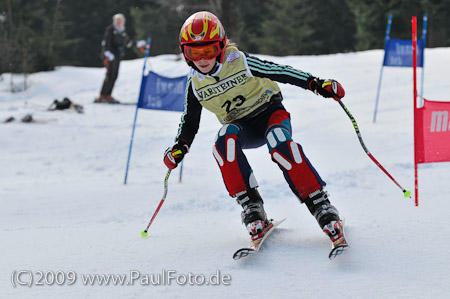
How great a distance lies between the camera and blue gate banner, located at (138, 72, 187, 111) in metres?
6.03

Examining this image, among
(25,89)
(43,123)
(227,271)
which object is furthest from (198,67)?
(25,89)

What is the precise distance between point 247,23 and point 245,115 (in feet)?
91.9

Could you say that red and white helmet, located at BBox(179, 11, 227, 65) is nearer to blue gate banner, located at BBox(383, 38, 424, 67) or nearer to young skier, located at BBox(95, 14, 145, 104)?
blue gate banner, located at BBox(383, 38, 424, 67)

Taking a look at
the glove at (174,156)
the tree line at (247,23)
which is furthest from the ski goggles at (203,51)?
the tree line at (247,23)

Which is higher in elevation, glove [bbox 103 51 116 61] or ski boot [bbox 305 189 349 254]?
ski boot [bbox 305 189 349 254]

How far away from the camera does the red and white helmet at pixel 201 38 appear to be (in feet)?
9.30

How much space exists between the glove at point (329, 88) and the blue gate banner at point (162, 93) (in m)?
3.24

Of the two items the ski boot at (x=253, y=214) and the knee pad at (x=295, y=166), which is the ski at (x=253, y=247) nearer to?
the ski boot at (x=253, y=214)

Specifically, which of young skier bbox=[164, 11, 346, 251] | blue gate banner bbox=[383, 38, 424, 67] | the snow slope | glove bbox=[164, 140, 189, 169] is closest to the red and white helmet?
young skier bbox=[164, 11, 346, 251]

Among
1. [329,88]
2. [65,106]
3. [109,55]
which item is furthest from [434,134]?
[109,55]

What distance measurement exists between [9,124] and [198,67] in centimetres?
715

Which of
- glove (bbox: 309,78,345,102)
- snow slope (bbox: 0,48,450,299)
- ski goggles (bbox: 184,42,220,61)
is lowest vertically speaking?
snow slope (bbox: 0,48,450,299)

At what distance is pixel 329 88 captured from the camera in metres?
2.87

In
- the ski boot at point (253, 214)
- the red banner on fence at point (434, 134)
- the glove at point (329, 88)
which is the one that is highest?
the glove at point (329, 88)
